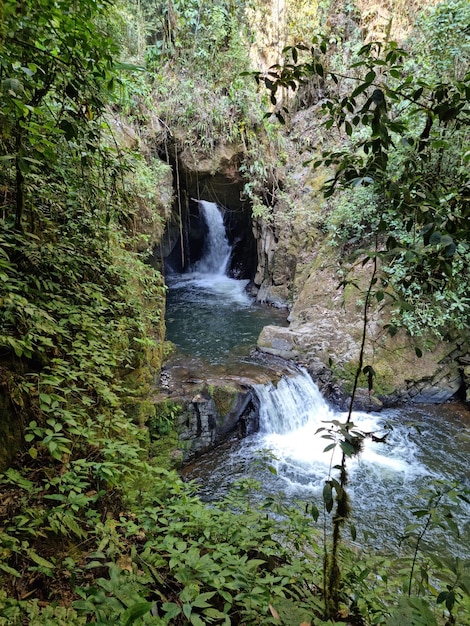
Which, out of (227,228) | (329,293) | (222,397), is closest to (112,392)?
(222,397)

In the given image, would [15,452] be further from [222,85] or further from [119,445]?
[222,85]

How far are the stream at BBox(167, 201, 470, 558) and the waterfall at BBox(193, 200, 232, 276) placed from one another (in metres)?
8.89

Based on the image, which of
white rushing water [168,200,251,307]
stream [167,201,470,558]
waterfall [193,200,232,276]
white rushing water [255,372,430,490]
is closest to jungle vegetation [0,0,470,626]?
stream [167,201,470,558]

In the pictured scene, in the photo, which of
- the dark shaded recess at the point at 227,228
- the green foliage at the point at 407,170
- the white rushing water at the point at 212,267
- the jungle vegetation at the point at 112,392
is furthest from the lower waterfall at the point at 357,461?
the white rushing water at the point at 212,267

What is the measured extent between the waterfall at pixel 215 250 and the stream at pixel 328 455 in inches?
350

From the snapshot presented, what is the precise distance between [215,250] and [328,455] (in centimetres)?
1378

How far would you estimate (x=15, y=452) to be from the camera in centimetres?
208

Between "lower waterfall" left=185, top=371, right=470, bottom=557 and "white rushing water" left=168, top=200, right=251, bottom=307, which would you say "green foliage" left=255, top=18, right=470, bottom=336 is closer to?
"lower waterfall" left=185, top=371, right=470, bottom=557

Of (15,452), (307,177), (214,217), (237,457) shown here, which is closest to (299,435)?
(237,457)

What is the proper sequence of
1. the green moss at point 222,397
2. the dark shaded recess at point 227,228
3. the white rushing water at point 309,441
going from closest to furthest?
1. the white rushing water at point 309,441
2. the green moss at point 222,397
3. the dark shaded recess at point 227,228

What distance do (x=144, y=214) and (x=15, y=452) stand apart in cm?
→ 535

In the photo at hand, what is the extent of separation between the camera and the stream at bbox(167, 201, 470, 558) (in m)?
4.50

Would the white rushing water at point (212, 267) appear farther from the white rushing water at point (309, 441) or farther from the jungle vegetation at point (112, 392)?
the jungle vegetation at point (112, 392)

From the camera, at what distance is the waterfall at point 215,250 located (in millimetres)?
17578
